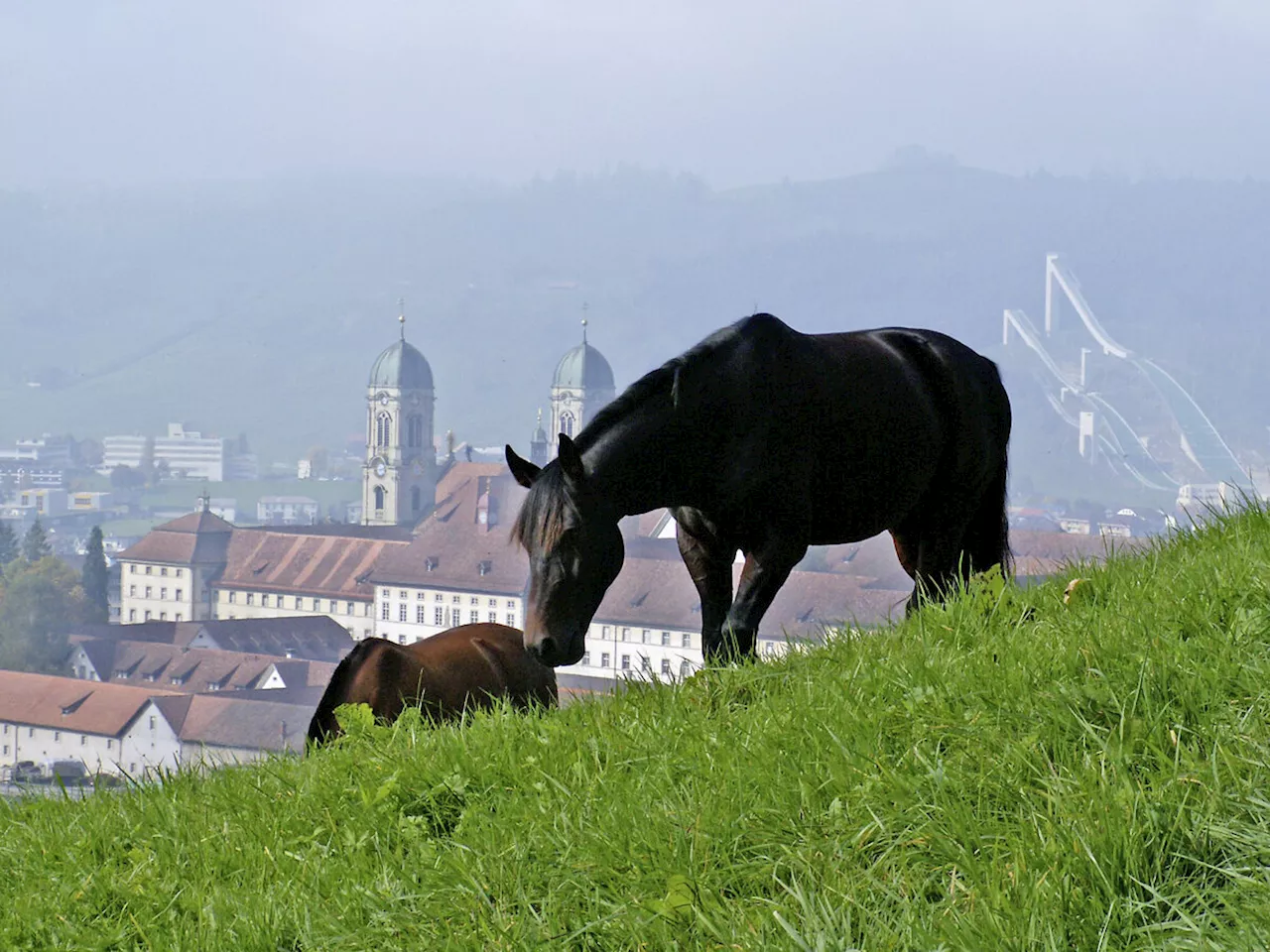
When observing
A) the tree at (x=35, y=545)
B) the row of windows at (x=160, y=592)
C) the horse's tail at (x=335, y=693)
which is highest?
the horse's tail at (x=335, y=693)

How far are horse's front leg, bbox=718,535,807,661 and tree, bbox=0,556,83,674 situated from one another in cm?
12655

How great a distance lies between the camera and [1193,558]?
4.46 m

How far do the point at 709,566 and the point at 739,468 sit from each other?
36 cm

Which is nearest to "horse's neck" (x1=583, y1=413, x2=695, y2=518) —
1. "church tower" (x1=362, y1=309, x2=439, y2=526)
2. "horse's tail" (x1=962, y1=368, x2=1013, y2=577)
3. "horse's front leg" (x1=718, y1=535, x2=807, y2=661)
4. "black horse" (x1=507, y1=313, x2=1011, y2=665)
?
"black horse" (x1=507, y1=313, x2=1011, y2=665)

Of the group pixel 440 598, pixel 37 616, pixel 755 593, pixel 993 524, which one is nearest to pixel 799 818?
pixel 755 593

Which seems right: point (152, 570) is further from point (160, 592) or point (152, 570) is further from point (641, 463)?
point (641, 463)

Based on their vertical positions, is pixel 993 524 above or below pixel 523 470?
below

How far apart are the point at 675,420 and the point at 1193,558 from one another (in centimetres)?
155

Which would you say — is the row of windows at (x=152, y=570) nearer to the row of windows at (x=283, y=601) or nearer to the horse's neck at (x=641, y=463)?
the row of windows at (x=283, y=601)

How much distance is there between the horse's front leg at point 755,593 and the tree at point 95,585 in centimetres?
13985

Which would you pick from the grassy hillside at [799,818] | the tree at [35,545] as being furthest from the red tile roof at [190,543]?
the grassy hillside at [799,818]

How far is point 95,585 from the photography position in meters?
142

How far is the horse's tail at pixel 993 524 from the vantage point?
18.6 ft

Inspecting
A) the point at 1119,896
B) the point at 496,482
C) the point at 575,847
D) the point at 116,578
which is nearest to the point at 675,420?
the point at 575,847
